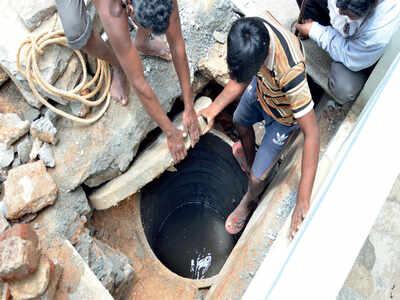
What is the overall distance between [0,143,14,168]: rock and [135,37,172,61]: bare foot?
4.10 ft

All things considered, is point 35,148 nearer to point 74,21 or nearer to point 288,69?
point 74,21

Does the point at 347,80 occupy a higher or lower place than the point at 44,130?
lower

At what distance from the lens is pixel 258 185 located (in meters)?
2.87

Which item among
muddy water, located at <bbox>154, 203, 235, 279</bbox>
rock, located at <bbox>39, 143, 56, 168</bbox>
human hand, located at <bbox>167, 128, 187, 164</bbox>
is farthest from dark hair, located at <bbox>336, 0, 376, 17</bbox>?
muddy water, located at <bbox>154, 203, 235, 279</bbox>

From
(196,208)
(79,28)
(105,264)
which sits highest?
(79,28)

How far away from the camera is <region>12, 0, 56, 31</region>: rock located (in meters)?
2.30

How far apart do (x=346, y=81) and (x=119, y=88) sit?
1875 millimetres

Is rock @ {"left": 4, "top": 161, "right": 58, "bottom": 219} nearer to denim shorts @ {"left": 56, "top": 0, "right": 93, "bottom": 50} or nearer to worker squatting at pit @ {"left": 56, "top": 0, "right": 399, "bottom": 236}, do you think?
worker squatting at pit @ {"left": 56, "top": 0, "right": 399, "bottom": 236}

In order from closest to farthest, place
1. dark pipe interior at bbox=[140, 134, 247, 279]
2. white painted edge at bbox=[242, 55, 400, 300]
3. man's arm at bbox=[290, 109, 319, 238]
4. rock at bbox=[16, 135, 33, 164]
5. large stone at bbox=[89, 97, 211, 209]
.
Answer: white painted edge at bbox=[242, 55, 400, 300], man's arm at bbox=[290, 109, 319, 238], rock at bbox=[16, 135, 33, 164], large stone at bbox=[89, 97, 211, 209], dark pipe interior at bbox=[140, 134, 247, 279]

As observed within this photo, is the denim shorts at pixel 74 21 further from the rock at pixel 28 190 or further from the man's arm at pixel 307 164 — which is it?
the man's arm at pixel 307 164

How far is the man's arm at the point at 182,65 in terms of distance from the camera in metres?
2.10

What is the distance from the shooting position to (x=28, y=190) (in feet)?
7.32

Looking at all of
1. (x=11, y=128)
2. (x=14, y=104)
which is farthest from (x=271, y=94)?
(x=14, y=104)

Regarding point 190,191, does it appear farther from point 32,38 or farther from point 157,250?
point 32,38
